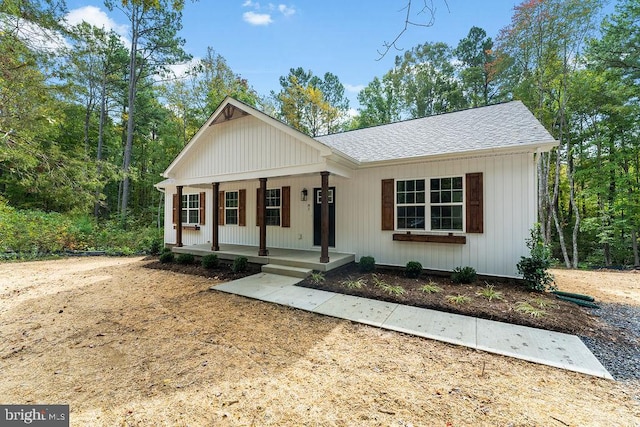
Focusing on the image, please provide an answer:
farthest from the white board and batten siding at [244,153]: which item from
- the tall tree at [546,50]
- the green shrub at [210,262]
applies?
the tall tree at [546,50]

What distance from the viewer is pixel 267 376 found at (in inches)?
105

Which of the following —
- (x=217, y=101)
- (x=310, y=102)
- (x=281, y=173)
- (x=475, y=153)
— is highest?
(x=310, y=102)

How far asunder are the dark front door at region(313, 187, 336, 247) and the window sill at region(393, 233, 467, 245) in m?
1.96

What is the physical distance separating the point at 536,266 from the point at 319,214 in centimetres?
541

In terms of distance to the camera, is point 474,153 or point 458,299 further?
point 474,153

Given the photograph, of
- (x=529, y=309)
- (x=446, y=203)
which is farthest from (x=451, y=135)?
(x=529, y=309)

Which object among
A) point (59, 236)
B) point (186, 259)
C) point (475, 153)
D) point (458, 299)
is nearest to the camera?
point (458, 299)

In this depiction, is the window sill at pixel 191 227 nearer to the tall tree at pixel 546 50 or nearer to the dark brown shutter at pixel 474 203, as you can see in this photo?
the dark brown shutter at pixel 474 203

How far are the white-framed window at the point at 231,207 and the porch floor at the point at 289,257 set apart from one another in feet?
5.54

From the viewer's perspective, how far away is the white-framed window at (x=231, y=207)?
32.2ft

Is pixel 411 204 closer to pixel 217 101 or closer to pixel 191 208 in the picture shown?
pixel 191 208

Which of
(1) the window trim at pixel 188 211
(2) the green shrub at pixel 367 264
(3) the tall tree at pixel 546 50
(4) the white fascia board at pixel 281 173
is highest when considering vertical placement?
(3) the tall tree at pixel 546 50

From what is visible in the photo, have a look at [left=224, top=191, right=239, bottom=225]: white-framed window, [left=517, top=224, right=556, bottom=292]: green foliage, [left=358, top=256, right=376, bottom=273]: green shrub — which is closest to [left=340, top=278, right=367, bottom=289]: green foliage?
[left=358, top=256, right=376, bottom=273]: green shrub

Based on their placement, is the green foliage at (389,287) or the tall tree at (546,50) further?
the tall tree at (546,50)
